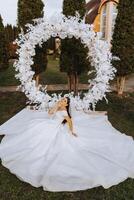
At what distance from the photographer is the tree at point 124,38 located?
17500 millimetres

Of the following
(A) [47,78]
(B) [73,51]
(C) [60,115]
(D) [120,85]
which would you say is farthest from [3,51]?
(C) [60,115]

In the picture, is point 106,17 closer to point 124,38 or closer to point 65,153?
point 124,38

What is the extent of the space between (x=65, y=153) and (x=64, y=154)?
0.06m

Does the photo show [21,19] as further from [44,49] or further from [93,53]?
[93,53]

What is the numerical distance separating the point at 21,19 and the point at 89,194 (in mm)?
10625

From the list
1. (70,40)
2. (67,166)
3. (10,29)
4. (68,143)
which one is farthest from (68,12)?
(10,29)

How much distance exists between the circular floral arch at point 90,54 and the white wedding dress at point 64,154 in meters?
0.73

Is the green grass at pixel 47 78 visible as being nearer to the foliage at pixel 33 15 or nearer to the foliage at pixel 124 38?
the foliage at pixel 33 15

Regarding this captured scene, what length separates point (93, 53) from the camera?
527 inches

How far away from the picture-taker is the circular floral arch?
12781mm

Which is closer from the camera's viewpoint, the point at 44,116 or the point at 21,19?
the point at 44,116

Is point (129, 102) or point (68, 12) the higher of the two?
point (68, 12)

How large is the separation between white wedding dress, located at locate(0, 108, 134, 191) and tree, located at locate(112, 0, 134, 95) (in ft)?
18.8

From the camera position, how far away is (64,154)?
1035 cm
